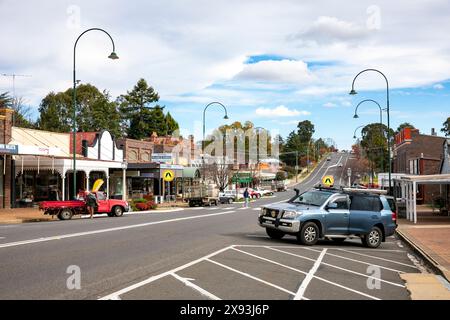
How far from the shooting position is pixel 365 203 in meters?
17.4

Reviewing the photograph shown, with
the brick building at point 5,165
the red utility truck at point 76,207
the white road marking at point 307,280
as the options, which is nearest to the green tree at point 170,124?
the brick building at point 5,165

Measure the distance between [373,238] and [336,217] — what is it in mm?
1638

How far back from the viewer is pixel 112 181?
166 feet

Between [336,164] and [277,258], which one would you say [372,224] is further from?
[336,164]

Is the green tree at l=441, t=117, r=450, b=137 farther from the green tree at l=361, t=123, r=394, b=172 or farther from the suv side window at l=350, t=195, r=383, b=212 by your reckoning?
the suv side window at l=350, t=195, r=383, b=212

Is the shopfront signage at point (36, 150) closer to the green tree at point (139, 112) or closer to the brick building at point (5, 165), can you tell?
the brick building at point (5, 165)

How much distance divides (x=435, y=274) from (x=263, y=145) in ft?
Result: 393

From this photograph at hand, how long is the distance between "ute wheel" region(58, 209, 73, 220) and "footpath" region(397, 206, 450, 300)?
1620cm

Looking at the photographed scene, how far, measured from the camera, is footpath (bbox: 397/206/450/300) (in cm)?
952

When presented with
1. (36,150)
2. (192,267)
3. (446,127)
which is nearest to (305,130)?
(446,127)

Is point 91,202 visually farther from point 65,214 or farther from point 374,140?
point 374,140

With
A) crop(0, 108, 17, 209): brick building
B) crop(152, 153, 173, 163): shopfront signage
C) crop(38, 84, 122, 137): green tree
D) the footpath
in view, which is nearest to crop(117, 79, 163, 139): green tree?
crop(38, 84, 122, 137): green tree

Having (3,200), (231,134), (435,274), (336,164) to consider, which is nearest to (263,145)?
(231,134)

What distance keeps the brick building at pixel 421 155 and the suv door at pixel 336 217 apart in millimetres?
38641
